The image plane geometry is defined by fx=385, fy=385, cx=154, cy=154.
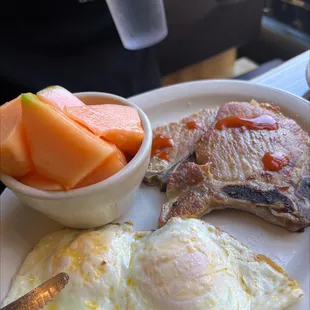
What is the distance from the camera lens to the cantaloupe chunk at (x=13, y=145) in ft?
2.90

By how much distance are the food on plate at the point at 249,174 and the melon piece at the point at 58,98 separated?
352 millimetres

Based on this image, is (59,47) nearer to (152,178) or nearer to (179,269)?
(152,178)

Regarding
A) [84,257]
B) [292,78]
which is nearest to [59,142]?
[84,257]

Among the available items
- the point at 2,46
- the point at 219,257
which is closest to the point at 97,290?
the point at 219,257

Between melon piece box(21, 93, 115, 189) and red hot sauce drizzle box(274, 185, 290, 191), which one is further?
red hot sauce drizzle box(274, 185, 290, 191)

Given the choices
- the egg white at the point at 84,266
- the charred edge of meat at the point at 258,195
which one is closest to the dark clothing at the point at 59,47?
the egg white at the point at 84,266

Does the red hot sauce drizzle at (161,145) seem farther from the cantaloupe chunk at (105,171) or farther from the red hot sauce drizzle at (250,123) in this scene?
the cantaloupe chunk at (105,171)

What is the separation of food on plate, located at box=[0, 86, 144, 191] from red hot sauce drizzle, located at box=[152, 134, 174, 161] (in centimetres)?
25

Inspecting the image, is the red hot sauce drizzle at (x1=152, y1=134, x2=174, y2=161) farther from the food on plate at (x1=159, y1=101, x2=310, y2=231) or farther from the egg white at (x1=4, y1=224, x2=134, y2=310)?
the egg white at (x1=4, y1=224, x2=134, y2=310)

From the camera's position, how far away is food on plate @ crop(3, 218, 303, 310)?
83cm

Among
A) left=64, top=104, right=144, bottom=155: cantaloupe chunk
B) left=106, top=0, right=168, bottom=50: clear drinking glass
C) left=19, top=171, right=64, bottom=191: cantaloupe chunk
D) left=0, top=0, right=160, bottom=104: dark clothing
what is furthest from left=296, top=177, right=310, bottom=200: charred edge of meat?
left=0, top=0, right=160, bottom=104: dark clothing

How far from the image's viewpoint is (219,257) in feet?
2.93

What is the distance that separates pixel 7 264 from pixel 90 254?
0.25m


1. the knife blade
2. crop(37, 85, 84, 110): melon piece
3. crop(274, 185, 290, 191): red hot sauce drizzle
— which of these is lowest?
crop(274, 185, 290, 191): red hot sauce drizzle
